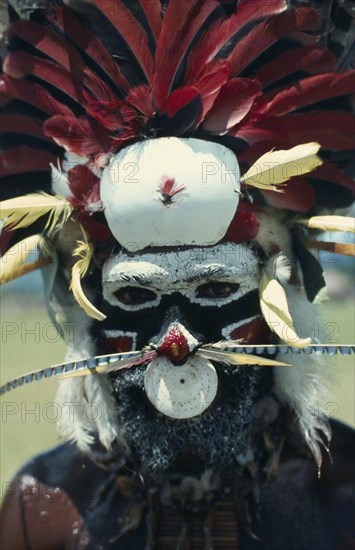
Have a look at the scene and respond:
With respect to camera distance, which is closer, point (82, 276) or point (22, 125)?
point (82, 276)

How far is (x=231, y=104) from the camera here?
325cm

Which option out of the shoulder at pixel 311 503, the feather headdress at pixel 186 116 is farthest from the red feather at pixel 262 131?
the shoulder at pixel 311 503

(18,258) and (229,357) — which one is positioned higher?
(18,258)

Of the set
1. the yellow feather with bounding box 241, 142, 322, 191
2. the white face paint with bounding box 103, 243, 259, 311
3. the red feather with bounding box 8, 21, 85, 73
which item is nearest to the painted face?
the white face paint with bounding box 103, 243, 259, 311

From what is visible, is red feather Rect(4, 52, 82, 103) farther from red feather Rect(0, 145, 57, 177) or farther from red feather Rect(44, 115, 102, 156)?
red feather Rect(0, 145, 57, 177)

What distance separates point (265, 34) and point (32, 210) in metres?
0.83

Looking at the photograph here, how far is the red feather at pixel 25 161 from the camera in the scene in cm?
347

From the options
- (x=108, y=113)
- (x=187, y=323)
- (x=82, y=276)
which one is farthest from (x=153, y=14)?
(x=187, y=323)

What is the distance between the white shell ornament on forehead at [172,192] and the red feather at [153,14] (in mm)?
331

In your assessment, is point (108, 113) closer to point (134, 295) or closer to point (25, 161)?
point (25, 161)

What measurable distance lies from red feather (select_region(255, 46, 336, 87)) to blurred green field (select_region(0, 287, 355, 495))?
77cm

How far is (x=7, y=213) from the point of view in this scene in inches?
130

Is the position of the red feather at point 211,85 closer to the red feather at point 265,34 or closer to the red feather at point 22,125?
the red feather at point 265,34

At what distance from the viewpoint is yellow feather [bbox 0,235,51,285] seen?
3.33 metres
